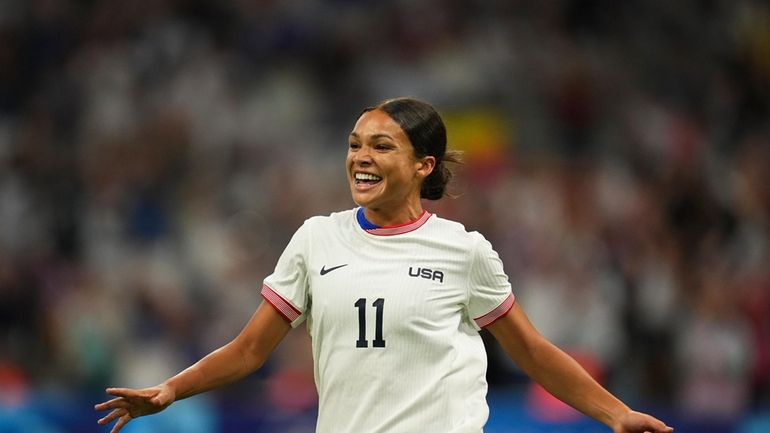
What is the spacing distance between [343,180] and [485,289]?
615 centimetres

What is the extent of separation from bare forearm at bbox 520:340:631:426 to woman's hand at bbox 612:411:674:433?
70mm

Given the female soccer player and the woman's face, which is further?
the woman's face

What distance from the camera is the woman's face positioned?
14.3ft

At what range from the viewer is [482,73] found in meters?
11.3

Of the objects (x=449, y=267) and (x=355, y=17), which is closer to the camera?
(x=449, y=267)

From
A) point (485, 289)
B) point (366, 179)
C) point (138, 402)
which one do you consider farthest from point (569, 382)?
point (138, 402)

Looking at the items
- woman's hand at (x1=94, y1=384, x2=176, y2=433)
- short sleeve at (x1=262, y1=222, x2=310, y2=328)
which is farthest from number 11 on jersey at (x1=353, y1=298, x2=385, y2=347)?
woman's hand at (x1=94, y1=384, x2=176, y2=433)

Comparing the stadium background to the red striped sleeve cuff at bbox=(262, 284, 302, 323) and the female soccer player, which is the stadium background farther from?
the red striped sleeve cuff at bbox=(262, 284, 302, 323)

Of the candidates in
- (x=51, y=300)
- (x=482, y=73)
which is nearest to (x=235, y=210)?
(x=51, y=300)

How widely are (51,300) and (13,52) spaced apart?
2990mm

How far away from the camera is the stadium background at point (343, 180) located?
8.60m

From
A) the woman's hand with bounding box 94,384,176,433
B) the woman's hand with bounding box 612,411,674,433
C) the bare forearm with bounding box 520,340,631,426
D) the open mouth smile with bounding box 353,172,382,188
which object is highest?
the open mouth smile with bounding box 353,172,382,188

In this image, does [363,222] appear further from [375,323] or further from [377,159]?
[375,323]

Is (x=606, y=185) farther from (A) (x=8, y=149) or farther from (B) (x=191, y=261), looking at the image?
(A) (x=8, y=149)
